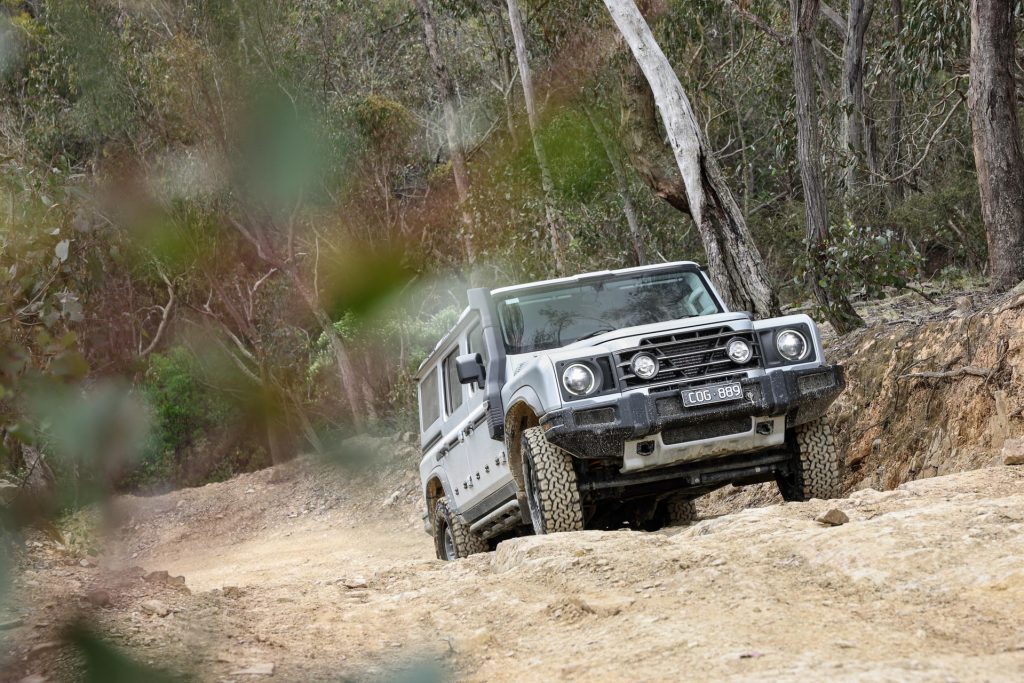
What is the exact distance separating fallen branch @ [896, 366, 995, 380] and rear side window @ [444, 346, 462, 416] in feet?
11.5

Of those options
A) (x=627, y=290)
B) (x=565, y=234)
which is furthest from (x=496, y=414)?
(x=565, y=234)

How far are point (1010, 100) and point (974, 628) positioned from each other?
24.6 feet

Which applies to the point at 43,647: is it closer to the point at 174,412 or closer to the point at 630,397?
the point at 174,412

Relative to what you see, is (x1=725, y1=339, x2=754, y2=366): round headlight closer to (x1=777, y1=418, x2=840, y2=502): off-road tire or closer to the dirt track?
(x1=777, y1=418, x2=840, y2=502): off-road tire

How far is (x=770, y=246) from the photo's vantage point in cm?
2327

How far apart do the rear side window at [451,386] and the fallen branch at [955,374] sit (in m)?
3.50

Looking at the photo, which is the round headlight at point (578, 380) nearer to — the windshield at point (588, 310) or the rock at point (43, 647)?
the windshield at point (588, 310)

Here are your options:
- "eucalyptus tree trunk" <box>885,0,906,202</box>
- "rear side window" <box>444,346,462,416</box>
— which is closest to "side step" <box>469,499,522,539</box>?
"rear side window" <box>444,346,462,416</box>

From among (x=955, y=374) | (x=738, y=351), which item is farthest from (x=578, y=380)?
(x=955, y=374)

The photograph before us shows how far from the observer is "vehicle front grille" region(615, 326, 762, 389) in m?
6.80

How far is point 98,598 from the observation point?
90 centimetres

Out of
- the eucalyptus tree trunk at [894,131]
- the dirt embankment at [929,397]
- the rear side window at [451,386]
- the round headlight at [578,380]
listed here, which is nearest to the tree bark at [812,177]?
the dirt embankment at [929,397]

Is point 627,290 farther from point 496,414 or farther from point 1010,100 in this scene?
point 1010,100

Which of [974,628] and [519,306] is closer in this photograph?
[974,628]
